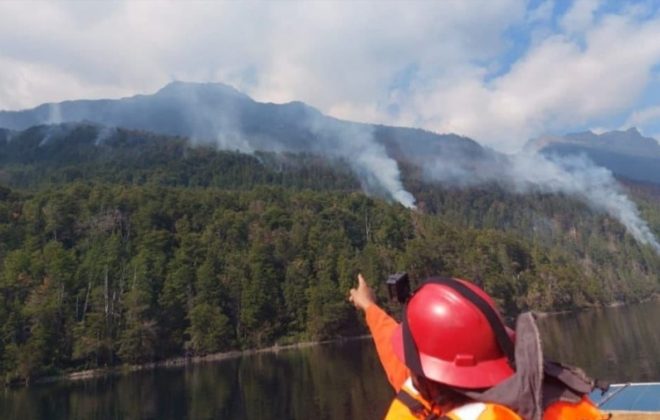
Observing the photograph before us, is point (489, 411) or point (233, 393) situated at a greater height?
point (489, 411)

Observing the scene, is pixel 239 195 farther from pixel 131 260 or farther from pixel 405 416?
pixel 405 416

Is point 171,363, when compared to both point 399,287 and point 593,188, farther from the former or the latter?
point 593,188

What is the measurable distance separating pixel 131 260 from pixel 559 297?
56420mm

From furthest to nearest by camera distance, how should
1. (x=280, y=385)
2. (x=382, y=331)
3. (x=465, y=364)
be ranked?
1. (x=280, y=385)
2. (x=382, y=331)
3. (x=465, y=364)

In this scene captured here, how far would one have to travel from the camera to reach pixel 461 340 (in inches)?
80.3

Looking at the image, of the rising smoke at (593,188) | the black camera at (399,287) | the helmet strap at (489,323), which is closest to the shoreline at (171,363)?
the black camera at (399,287)

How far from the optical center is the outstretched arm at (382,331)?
8.78 ft

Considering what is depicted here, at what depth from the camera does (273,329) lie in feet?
213

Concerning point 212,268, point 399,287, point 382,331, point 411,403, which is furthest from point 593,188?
point 411,403

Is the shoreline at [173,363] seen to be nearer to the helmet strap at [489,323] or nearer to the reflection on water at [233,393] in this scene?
the reflection on water at [233,393]

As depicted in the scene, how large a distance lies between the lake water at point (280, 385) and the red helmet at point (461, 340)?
72.3ft

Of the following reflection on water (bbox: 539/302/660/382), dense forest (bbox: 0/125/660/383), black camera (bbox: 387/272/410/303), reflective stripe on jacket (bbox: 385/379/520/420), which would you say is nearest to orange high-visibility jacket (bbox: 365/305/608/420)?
reflective stripe on jacket (bbox: 385/379/520/420)

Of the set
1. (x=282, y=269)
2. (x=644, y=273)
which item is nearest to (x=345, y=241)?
(x=282, y=269)

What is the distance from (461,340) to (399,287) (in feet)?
1.63
